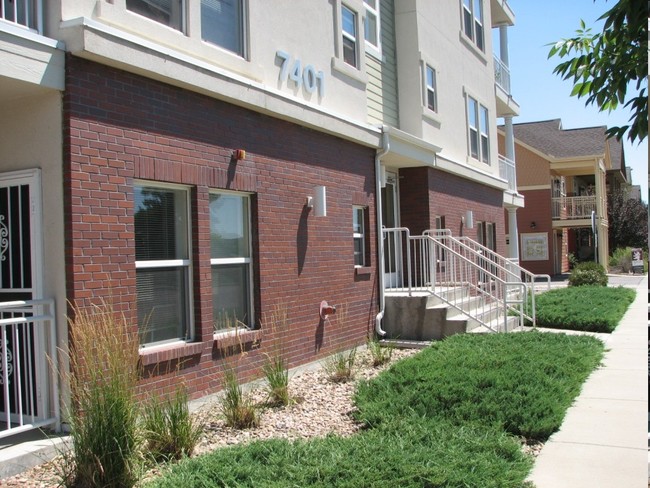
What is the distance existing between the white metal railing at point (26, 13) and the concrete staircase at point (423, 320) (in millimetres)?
7256

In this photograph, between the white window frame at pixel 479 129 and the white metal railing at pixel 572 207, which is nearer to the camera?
the white window frame at pixel 479 129

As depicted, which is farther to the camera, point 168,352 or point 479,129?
point 479,129

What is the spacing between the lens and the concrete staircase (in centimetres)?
1092

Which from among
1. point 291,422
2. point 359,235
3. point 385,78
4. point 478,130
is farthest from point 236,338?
point 478,130

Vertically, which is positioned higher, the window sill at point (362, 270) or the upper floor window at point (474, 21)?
the upper floor window at point (474, 21)

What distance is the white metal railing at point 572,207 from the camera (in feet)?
85.1

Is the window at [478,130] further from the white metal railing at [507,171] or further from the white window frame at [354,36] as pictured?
the white window frame at [354,36]

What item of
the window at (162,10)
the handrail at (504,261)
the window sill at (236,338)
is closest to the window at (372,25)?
the handrail at (504,261)

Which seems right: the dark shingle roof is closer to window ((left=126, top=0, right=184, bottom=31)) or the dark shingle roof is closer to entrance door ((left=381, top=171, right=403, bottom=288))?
entrance door ((left=381, top=171, right=403, bottom=288))

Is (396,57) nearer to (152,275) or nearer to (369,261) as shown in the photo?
(369,261)

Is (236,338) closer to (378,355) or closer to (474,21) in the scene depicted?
(378,355)

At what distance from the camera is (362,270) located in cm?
1060

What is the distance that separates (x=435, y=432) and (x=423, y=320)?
222 inches

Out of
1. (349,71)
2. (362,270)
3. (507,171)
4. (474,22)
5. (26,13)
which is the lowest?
(362,270)
